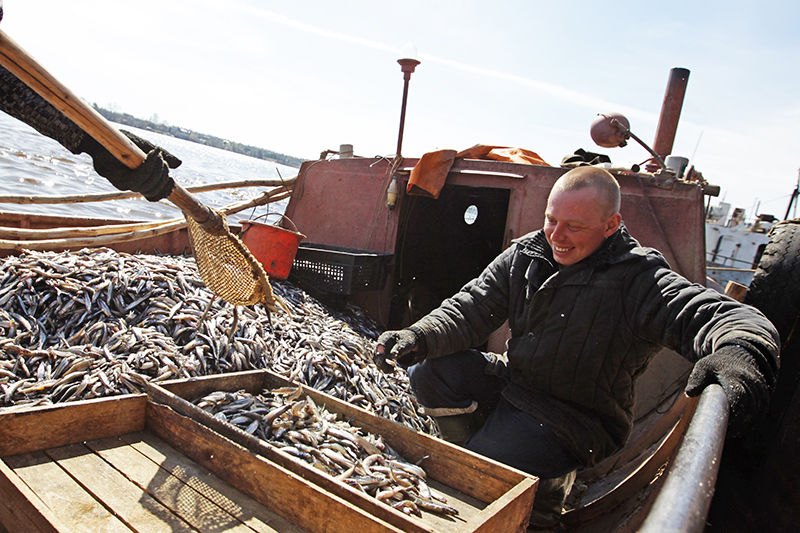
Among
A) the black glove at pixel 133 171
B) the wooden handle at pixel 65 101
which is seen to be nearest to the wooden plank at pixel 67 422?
the black glove at pixel 133 171

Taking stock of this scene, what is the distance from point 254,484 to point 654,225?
522 centimetres

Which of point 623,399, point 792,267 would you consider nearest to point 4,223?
point 623,399

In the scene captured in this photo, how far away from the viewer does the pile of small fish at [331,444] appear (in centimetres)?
283

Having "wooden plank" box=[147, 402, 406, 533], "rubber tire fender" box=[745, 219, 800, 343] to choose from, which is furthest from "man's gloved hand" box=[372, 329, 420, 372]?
"rubber tire fender" box=[745, 219, 800, 343]

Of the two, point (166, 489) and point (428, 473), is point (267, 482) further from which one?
point (428, 473)

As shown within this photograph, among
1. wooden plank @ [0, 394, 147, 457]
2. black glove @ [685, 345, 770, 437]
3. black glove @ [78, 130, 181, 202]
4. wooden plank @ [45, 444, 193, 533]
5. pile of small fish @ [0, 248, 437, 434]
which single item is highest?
black glove @ [78, 130, 181, 202]

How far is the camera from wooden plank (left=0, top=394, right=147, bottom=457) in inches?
106

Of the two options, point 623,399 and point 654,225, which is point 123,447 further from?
point 654,225

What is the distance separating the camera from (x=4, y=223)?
6.70 metres

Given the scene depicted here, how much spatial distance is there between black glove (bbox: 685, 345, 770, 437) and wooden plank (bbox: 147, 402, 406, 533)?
1269 mm

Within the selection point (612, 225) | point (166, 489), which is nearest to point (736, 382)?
point (612, 225)

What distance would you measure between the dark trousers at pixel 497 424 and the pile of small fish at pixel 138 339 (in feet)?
3.92

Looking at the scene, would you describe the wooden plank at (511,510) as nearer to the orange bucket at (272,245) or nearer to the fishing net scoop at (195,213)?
the fishing net scoop at (195,213)

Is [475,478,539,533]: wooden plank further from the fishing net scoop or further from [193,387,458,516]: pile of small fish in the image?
the fishing net scoop
